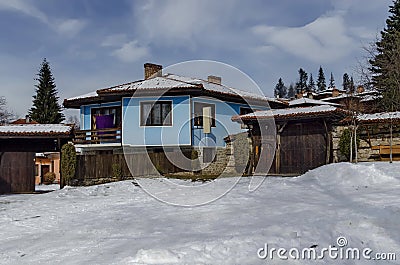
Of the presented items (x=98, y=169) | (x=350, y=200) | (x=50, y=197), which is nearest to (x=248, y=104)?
(x=98, y=169)

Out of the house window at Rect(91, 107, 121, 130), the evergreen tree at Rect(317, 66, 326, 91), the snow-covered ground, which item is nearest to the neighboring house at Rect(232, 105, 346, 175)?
the snow-covered ground

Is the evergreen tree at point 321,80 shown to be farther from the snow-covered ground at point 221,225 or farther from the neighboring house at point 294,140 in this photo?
the snow-covered ground at point 221,225

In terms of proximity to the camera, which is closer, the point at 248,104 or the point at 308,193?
the point at 308,193

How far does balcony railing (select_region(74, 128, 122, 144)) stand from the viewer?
2050 centimetres

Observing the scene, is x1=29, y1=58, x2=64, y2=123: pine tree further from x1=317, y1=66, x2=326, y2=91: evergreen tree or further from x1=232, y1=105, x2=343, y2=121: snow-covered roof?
x1=317, y1=66, x2=326, y2=91: evergreen tree

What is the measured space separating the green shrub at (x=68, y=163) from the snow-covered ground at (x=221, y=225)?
18.9 ft

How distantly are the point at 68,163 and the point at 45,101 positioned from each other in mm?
24963

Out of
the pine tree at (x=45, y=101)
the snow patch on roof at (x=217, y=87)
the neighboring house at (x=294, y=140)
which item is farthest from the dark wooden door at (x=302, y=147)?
the pine tree at (x=45, y=101)

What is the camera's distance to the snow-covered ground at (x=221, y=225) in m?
5.14

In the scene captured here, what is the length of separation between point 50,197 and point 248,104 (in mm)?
13738

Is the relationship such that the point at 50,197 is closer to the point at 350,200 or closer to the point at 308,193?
the point at 308,193

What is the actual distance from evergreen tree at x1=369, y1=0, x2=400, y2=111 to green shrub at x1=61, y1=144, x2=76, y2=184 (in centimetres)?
1649

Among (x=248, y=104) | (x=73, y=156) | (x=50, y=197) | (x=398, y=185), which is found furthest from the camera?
(x=248, y=104)

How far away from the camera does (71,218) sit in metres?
8.57
